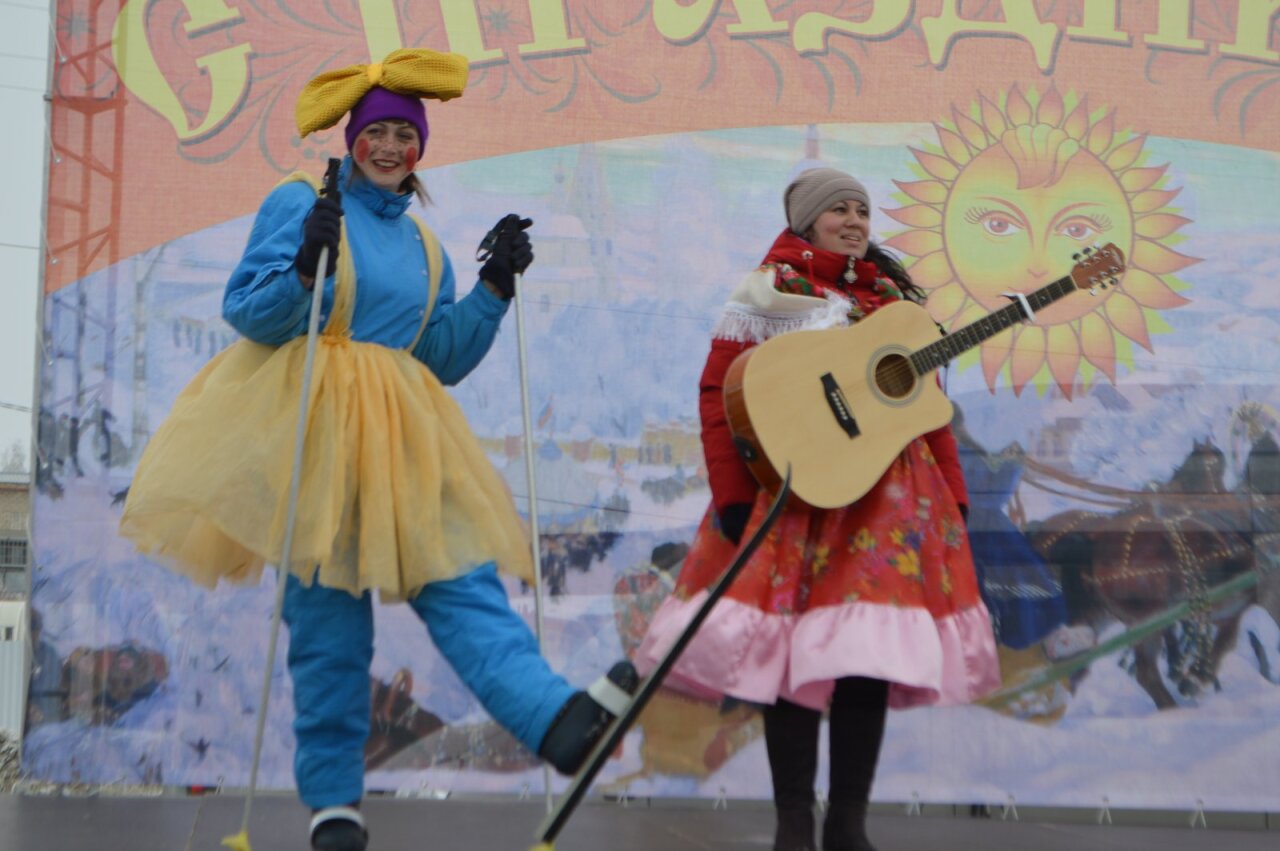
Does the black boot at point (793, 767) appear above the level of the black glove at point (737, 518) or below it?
below

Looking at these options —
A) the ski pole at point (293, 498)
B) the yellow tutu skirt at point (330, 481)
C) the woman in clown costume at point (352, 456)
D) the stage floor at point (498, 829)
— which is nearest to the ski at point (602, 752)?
the woman in clown costume at point (352, 456)

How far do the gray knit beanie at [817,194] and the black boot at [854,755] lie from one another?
906 mm

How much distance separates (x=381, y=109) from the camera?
256cm

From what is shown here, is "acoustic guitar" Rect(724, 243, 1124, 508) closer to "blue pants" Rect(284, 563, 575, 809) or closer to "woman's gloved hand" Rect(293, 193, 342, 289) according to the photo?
"blue pants" Rect(284, 563, 575, 809)

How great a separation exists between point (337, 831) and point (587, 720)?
2.05ft

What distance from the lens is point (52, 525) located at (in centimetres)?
320

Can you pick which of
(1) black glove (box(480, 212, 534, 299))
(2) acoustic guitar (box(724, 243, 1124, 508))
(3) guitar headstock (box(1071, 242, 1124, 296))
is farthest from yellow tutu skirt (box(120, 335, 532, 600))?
(3) guitar headstock (box(1071, 242, 1124, 296))

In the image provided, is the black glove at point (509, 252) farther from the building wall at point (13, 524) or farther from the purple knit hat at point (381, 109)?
the building wall at point (13, 524)

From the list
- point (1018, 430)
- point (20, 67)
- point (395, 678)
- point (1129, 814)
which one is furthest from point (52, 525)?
point (1129, 814)

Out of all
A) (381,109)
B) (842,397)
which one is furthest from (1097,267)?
(381,109)

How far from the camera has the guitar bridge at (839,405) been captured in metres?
2.55

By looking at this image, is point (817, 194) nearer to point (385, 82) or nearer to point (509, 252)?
point (509, 252)

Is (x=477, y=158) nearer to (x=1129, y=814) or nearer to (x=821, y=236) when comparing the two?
(x=821, y=236)

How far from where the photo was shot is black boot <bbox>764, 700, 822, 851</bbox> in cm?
247
